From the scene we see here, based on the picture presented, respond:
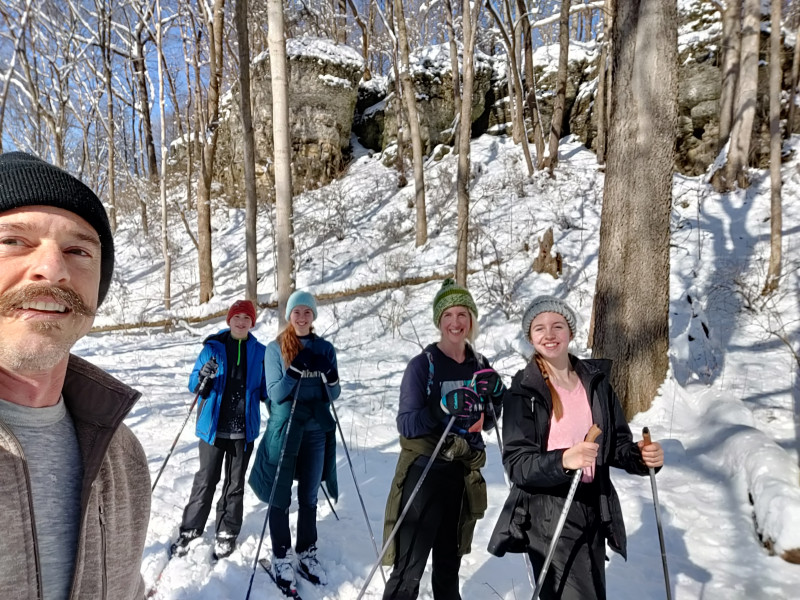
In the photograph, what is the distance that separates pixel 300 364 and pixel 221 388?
2.33 ft

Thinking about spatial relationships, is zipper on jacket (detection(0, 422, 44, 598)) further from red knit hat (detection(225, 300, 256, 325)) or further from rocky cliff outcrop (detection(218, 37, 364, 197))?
rocky cliff outcrop (detection(218, 37, 364, 197))

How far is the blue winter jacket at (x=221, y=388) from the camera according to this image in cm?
333

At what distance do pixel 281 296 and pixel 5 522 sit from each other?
4884 mm

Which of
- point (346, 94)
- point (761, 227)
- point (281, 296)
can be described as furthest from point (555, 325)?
point (346, 94)

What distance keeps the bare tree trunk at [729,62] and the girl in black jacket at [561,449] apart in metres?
13.7

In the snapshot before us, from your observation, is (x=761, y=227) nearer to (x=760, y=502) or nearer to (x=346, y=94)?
(x=760, y=502)

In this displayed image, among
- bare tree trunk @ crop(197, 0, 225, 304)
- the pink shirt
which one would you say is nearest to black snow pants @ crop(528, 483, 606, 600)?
the pink shirt

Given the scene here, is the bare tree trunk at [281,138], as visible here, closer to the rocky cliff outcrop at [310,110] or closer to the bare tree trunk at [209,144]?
the bare tree trunk at [209,144]

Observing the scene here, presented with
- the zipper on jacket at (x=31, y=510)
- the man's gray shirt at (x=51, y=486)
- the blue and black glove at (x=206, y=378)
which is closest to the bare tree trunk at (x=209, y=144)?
the blue and black glove at (x=206, y=378)

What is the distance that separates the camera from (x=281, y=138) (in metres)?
5.70

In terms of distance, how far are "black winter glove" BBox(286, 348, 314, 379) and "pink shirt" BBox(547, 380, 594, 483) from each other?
5.61ft

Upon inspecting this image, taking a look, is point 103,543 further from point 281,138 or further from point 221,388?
point 281,138

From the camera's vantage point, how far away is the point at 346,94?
1883 centimetres

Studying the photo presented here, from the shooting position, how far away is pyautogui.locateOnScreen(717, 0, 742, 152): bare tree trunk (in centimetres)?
1206
